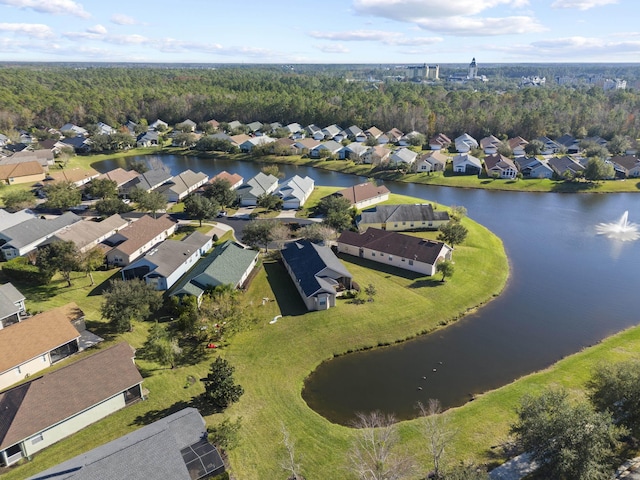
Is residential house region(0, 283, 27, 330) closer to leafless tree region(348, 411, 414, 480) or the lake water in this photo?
the lake water

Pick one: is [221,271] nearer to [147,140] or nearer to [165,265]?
[165,265]

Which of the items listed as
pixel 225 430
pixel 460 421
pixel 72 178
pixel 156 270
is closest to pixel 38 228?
pixel 156 270

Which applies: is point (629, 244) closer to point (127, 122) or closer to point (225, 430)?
point (225, 430)

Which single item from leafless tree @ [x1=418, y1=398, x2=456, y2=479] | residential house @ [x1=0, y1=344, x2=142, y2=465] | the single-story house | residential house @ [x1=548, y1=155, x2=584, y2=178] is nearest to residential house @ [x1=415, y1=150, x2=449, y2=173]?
residential house @ [x1=548, y1=155, x2=584, y2=178]

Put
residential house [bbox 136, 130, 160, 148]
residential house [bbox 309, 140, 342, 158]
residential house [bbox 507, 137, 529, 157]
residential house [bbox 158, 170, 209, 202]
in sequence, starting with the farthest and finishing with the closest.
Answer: residential house [bbox 136, 130, 160, 148]
residential house [bbox 309, 140, 342, 158]
residential house [bbox 507, 137, 529, 157]
residential house [bbox 158, 170, 209, 202]

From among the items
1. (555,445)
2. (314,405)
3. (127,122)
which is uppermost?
(127,122)

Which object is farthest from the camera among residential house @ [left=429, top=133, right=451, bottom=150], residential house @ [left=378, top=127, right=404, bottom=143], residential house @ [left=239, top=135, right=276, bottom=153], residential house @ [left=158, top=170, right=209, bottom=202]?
residential house @ [left=378, top=127, right=404, bottom=143]
